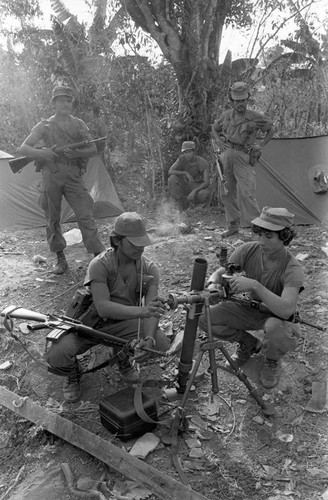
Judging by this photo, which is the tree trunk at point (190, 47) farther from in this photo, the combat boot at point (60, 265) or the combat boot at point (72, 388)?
the combat boot at point (72, 388)

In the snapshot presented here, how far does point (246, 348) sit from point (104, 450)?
152 centimetres

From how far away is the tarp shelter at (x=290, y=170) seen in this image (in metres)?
8.05

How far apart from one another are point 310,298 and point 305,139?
4161 mm

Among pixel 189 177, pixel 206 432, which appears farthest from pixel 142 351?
pixel 189 177

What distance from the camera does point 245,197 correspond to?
662cm

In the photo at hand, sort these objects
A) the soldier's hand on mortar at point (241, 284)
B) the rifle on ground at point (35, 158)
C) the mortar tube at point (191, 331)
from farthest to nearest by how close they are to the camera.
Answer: the rifle on ground at point (35, 158) < the soldier's hand on mortar at point (241, 284) < the mortar tube at point (191, 331)

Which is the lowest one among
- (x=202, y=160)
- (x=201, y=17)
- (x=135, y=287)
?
(x=135, y=287)

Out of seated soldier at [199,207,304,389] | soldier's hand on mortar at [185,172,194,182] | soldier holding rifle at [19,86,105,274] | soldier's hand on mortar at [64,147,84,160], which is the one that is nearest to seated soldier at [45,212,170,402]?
seated soldier at [199,207,304,389]

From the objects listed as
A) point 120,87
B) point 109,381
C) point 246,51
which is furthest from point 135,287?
point 246,51

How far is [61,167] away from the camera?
547 cm

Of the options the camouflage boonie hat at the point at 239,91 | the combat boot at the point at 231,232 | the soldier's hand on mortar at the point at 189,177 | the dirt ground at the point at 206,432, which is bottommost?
the dirt ground at the point at 206,432

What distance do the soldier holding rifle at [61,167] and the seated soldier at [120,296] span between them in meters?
2.17

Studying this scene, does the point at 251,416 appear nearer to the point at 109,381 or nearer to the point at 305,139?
the point at 109,381

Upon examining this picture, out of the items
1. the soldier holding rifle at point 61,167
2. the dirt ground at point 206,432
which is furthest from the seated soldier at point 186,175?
the dirt ground at point 206,432
